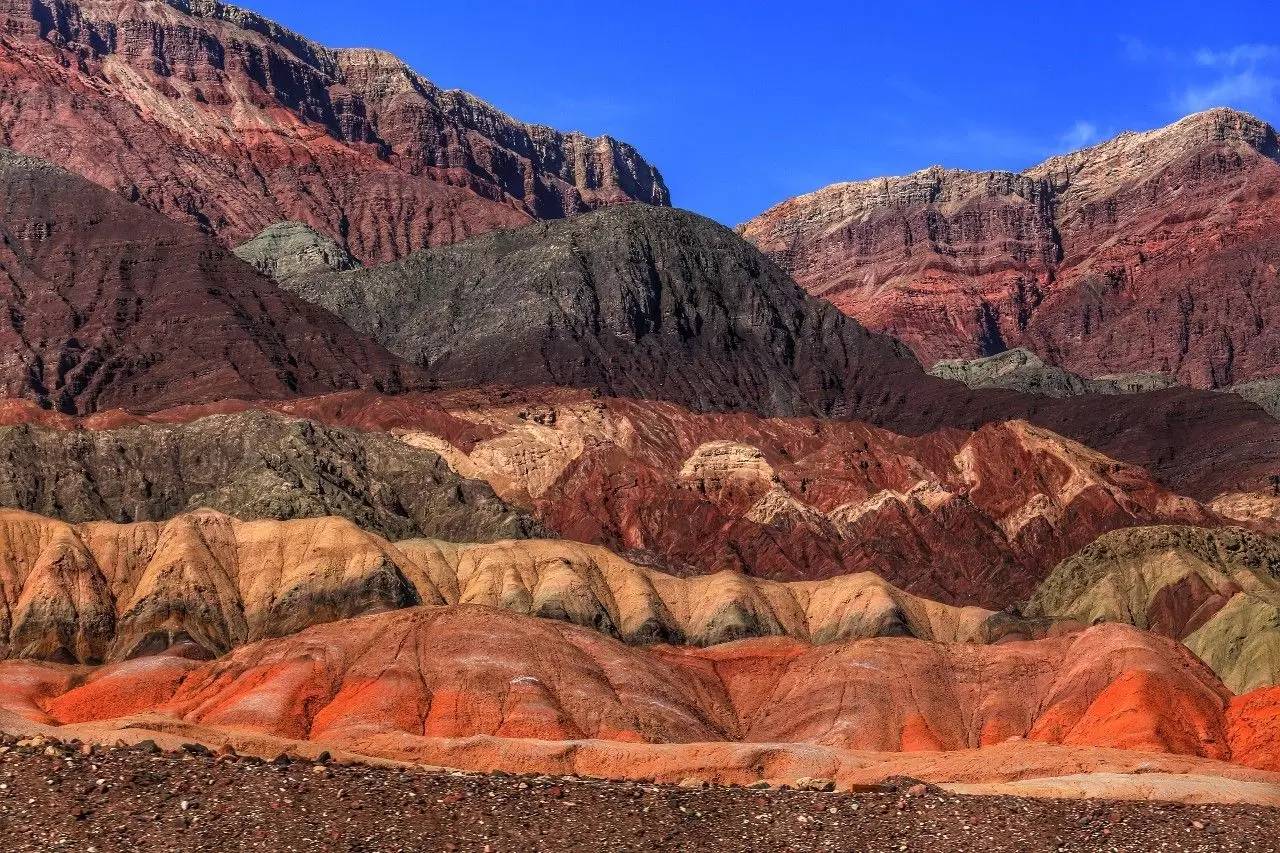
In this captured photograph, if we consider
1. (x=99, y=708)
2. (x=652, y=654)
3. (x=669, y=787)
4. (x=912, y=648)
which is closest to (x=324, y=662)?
(x=99, y=708)

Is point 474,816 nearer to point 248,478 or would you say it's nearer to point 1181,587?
point 248,478

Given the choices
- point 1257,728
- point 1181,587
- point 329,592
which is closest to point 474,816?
point 1257,728

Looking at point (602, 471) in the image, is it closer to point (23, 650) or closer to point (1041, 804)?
point (23, 650)

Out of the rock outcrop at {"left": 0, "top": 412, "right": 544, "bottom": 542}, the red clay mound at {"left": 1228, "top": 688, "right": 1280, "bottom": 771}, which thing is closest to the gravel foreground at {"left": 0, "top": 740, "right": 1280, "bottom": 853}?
the red clay mound at {"left": 1228, "top": 688, "right": 1280, "bottom": 771}

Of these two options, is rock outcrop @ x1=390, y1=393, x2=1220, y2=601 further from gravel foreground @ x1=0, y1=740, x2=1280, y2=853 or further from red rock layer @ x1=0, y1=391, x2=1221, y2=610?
gravel foreground @ x1=0, y1=740, x2=1280, y2=853

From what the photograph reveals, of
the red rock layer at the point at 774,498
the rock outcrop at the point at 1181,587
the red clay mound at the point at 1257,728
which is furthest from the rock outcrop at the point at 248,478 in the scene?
the red clay mound at the point at 1257,728

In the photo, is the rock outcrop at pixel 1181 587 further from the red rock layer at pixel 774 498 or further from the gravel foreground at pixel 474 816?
the gravel foreground at pixel 474 816
